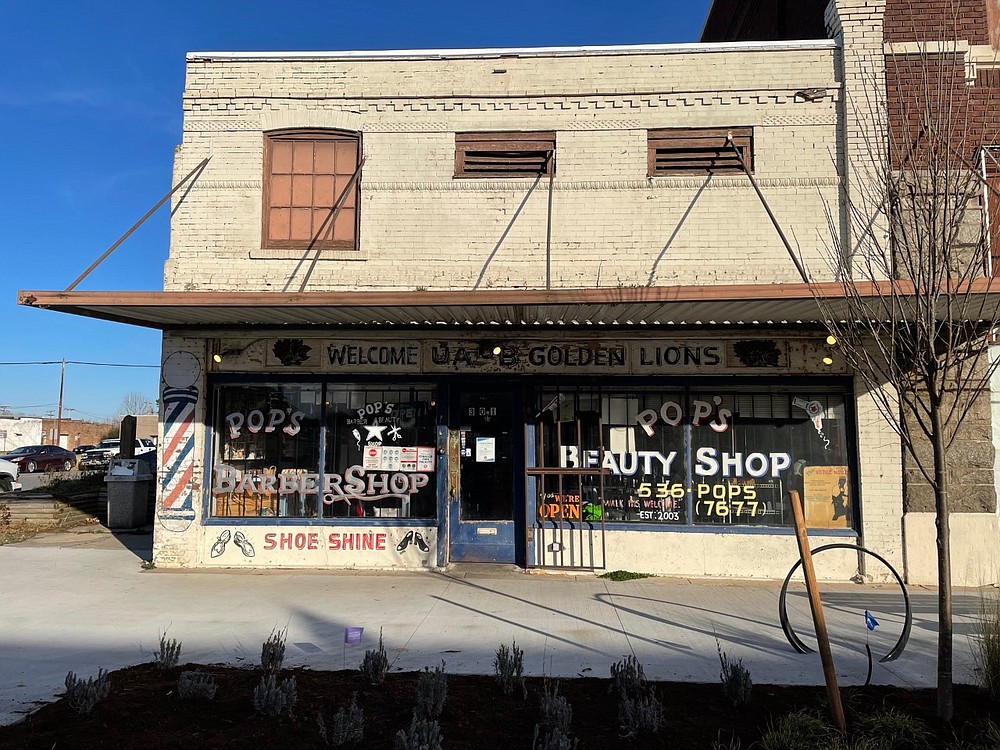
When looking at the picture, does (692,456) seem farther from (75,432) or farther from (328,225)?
(75,432)

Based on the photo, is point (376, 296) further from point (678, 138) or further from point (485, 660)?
point (678, 138)

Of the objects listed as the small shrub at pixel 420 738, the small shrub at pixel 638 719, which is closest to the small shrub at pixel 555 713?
the small shrub at pixel 638 719

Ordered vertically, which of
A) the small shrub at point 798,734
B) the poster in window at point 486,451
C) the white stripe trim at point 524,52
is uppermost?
the white stripe trim at point 524,52

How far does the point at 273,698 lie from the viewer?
173 inches

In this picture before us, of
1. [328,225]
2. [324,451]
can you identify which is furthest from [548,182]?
[324,451]

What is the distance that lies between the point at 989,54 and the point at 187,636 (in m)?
11.9

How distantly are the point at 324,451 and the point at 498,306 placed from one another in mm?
3569

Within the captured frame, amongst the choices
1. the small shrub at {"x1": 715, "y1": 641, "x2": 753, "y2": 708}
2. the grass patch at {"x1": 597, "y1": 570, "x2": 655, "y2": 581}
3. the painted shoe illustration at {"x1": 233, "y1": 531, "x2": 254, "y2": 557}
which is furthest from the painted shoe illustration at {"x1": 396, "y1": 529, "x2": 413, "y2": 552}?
the small shrub at {"x1": 715, "y1": 641, "x2": 753, "y2": 708}

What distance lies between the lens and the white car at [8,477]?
2228 cm

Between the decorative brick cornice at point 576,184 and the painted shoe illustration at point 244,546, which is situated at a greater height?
the decorative brick cornice at point 576,184

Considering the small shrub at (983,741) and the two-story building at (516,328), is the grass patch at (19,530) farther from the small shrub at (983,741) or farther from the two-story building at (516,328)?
the small shrub at (983,741)

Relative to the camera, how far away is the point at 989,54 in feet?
30.8

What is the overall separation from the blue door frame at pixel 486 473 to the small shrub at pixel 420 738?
5.67 metres

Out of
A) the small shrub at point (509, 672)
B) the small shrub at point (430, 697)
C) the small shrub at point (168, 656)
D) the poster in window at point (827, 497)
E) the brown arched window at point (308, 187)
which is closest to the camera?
Result: the small shrub at point (430, 697)
